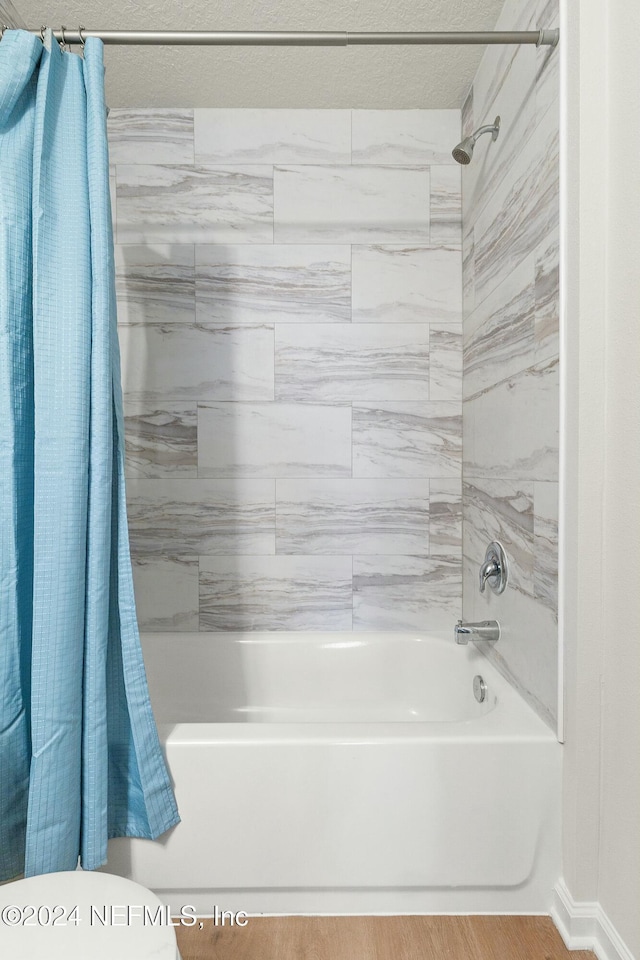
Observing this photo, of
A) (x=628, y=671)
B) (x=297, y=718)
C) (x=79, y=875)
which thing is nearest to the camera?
(x=79, y=875)

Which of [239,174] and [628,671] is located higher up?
[239,174]

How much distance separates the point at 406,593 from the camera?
2561 millimetres

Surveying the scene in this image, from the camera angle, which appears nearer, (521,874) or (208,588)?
(521,874)

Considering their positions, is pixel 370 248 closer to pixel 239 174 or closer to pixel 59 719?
pixel 239 174

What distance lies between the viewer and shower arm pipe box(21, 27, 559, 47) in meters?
1.43

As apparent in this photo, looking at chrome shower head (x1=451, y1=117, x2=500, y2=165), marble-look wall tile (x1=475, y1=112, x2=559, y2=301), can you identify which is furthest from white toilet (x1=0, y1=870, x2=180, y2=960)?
chrome shower head (x1=451, y1=117, x2=500, y2=165)

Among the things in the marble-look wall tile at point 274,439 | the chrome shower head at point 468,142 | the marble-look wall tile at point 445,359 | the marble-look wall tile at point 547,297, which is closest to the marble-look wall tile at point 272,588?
the marble-look wall tile at point 274,439

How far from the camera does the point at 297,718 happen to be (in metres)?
2.45

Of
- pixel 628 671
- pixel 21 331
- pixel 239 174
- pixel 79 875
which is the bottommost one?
pixel 79 875

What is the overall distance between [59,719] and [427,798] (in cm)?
86

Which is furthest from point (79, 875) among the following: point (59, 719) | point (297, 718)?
point (297, 718)

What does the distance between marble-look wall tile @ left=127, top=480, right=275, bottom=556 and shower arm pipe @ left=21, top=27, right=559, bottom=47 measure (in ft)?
4.78

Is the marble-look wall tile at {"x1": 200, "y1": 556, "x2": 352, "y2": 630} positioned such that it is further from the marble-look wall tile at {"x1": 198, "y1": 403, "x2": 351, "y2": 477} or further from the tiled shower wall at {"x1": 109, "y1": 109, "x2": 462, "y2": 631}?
the marble-look wall tile at {"x1": 198, "y1": 403, "x2": 351, "y2": 477}

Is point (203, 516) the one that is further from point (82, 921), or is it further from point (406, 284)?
point (82, 921)
